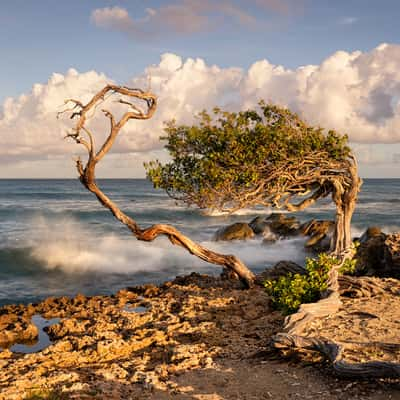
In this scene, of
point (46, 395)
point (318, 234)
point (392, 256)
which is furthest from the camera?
point (318, 234)

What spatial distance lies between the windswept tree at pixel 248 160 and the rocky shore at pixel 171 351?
10.2 ft

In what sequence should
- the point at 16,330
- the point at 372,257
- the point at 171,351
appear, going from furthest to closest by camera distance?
the point at 372,257 → the point at 16,330 → the point at 171,351


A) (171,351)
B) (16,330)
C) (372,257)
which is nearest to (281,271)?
(372,257)

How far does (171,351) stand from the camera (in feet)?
32.6

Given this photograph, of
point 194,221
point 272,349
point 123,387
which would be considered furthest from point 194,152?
point 194,221

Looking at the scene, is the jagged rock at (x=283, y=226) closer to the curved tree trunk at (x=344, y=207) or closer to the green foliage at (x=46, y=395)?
the curved tree trunk at (x=344, y=207)

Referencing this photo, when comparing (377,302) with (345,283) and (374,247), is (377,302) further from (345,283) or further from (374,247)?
(374,247)

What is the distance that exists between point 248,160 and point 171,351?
18.9ft

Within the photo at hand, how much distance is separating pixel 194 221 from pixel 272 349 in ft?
146

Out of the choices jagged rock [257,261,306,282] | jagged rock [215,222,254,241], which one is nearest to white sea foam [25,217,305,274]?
jagged rock [215,222,254,241]

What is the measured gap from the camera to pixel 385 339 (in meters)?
8.95

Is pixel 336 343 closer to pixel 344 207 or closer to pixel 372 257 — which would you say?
pixel 344 207

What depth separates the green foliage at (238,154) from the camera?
13250 millimetres

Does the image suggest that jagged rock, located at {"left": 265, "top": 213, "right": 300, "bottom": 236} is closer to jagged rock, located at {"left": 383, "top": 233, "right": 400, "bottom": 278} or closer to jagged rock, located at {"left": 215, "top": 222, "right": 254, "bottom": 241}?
jagged rock, located at {"left": 215, "top": 222, "right": 254, "bottom": 241}
